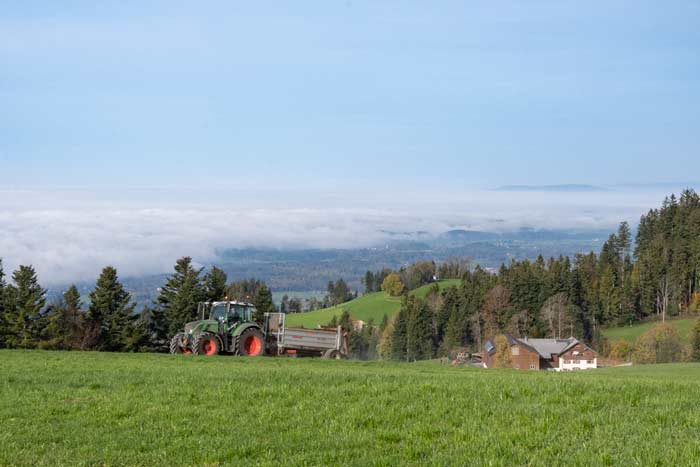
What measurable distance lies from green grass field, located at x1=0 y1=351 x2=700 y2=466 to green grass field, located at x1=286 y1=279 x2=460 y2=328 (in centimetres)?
12828

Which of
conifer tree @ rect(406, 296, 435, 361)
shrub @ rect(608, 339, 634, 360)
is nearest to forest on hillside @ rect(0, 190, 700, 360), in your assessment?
conifer tree @ rect(406, 296, 435, 361)

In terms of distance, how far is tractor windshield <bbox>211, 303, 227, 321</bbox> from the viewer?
126 feet

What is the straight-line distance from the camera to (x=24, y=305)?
5453 cm

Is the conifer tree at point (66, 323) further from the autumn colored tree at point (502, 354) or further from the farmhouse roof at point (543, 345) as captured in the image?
the farmhouse roof at point (543, 345)

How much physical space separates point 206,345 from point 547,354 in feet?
223

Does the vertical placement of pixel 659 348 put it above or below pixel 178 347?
below

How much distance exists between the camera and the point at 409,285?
573 ft

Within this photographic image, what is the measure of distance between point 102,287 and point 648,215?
12009 centimetres

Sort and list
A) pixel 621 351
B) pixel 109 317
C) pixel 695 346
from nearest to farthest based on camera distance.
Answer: pixel 109 317
pixel 695 346
pixel 621 351

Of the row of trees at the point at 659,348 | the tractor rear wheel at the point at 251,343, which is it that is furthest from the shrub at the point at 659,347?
the tractor rear wheel at the point at 251,343

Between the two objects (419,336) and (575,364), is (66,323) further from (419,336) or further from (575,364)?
(419,336)

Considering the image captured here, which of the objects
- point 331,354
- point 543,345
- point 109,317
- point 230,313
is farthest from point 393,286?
point 230,313

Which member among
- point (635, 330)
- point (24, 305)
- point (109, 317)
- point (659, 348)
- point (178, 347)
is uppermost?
point (24, 305)

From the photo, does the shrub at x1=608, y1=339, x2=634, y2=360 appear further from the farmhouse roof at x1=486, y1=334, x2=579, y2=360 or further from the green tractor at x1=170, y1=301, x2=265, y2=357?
the green tractor at x1=170, y1=301, x2=265, y2=357
